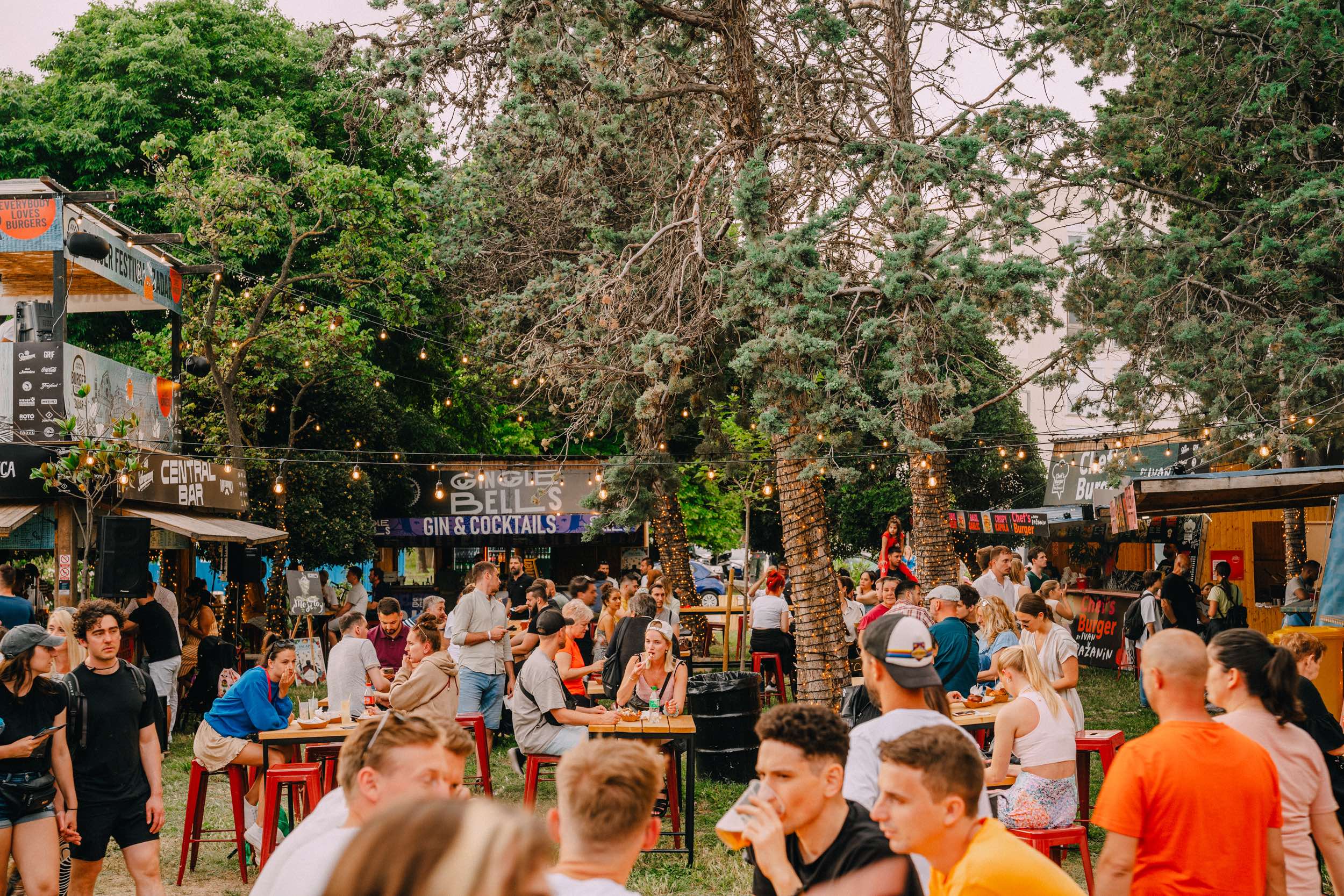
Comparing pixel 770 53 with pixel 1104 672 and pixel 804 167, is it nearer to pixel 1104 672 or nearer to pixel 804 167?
pixel 804 167

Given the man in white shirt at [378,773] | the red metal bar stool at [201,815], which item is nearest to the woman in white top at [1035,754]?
the man in white shirt at [378,773]

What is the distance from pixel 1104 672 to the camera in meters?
18.6

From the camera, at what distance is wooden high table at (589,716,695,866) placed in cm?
773

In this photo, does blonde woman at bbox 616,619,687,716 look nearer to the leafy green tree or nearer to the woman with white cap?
the woman with white cap

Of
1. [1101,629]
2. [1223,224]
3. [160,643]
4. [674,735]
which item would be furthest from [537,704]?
[1101,629]

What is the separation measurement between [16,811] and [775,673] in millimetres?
11140

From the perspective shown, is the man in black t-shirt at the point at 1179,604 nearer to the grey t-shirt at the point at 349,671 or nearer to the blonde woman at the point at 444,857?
the grey t-shirt at the point at 349,671

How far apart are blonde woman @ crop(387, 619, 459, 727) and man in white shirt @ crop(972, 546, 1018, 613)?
21.2ft

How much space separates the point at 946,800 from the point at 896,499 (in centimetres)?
3026

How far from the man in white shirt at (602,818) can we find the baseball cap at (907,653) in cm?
151

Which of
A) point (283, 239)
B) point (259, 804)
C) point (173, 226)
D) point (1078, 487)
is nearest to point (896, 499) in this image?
point (1078, 487)

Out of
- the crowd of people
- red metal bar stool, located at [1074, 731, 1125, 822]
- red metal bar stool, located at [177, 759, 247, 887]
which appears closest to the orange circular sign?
the crowd of people

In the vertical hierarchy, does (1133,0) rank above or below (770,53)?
above

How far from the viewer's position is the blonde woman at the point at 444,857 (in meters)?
1.20
